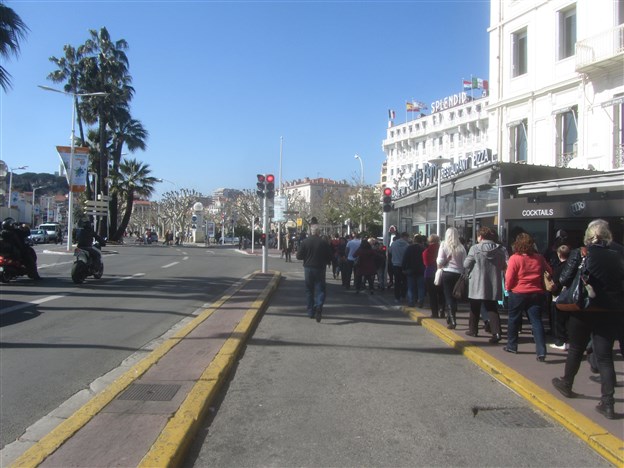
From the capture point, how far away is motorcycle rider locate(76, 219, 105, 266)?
1492 cm

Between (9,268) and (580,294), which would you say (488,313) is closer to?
(580,294)

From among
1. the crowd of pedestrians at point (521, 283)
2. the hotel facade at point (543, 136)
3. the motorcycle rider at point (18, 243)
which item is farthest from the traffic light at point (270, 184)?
the motorcycle rider at point (18, 243)

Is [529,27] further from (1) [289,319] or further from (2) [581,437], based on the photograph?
(2) [581,437]

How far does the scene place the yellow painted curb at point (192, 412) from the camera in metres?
3.73

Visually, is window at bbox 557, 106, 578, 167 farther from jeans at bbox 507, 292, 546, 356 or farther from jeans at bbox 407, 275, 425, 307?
jeans at bbox 507, 292, 546, 356

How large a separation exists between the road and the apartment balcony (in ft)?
43.4

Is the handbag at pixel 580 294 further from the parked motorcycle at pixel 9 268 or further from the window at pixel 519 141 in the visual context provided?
the window at pixel 519 141

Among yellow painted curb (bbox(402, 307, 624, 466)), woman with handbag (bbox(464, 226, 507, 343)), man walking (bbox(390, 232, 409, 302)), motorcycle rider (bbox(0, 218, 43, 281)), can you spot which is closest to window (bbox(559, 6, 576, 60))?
man walking (bbox(390, 232, 409, 302))

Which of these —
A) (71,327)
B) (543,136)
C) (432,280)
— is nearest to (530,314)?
(432,280)

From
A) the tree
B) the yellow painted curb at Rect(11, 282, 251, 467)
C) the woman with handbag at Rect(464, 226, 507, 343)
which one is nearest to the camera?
the yellow painted curb at Rect(11, 282, 251, 467)

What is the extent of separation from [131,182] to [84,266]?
39.2m

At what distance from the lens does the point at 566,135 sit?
18641 mm

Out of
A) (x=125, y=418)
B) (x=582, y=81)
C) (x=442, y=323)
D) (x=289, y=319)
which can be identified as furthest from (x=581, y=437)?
(x=582, y=81)

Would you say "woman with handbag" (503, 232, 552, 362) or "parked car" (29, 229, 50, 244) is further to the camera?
"parked car" (29, 229, 50, 244)
